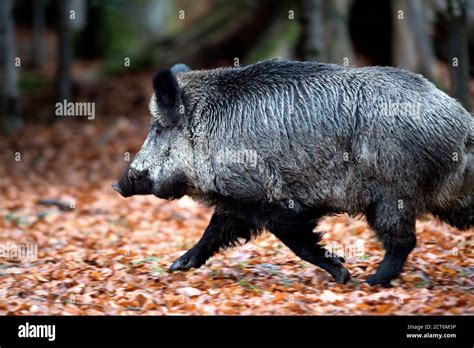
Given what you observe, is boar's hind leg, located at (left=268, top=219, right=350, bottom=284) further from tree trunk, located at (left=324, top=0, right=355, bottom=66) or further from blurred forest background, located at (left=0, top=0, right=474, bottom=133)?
tree trunk, located at (left=324, top=0, right=355, bottom=66)

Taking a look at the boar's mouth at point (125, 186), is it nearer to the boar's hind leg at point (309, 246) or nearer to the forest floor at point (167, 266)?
the forest floor at point (167, 266)

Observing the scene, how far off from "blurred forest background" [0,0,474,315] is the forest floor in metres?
0.02

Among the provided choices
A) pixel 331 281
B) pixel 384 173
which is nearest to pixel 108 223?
pixel 331 281

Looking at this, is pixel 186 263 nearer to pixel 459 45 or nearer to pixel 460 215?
pixel 460 215

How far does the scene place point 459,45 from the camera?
10.5m

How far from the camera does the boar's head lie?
25.3 feet

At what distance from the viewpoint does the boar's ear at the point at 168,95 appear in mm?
7693

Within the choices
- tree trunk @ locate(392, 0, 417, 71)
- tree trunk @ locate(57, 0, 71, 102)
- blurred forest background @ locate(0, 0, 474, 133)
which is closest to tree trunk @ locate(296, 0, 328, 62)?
blurred forest background @ locate(0, 0, 474, 133)

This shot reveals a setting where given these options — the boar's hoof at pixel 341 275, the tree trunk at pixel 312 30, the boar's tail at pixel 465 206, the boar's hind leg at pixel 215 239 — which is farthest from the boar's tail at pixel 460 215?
the tree trunk at pixel 312 30

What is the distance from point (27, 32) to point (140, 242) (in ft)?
69.8

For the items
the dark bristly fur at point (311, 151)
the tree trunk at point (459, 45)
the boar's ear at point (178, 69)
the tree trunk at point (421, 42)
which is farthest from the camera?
the tree trunk at point (421, 42)

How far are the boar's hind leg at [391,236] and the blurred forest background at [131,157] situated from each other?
7.6 inches

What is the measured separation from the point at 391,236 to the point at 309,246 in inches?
31.2

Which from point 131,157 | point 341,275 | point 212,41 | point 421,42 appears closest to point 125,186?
point 341,275
